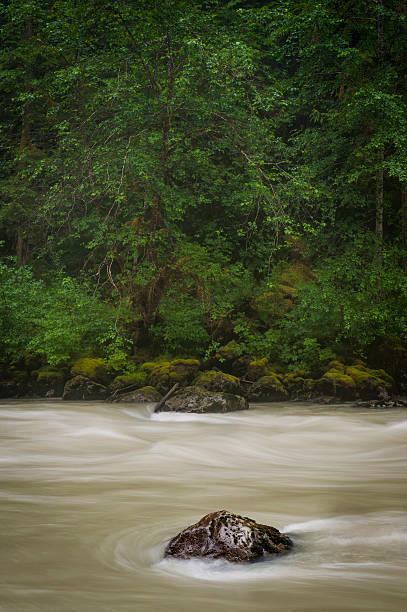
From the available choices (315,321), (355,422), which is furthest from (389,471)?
(315,321)

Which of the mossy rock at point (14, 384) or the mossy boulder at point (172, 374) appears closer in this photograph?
the mossy boulder at point (172, 374)

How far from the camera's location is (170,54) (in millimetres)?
13102

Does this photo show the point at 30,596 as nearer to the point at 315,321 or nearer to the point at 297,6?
the point at 315,321

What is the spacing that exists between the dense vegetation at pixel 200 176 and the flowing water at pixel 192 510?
12.3ft

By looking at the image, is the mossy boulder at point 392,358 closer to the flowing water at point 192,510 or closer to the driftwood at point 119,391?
the flowing water at point 192,510

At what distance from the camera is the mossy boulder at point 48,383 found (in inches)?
543

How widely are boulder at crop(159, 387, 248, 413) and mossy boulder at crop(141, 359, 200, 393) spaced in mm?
1302

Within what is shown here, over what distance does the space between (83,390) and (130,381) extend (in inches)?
44.7

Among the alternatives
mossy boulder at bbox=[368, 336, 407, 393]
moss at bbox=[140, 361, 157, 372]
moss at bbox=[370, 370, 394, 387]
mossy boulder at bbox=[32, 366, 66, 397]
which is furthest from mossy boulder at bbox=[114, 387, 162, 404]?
mossy boulder at bbox=[368, 336, 407, 393]

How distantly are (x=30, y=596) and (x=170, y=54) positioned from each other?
41.8 feet

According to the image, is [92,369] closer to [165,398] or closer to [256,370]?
[165,398]

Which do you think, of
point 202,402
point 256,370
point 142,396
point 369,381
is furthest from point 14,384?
point 369,381

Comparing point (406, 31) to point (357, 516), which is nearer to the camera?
point (357, 516)

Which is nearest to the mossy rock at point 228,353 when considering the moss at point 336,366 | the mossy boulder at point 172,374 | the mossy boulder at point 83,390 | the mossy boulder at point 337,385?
the mossy boulder at point 172,374
